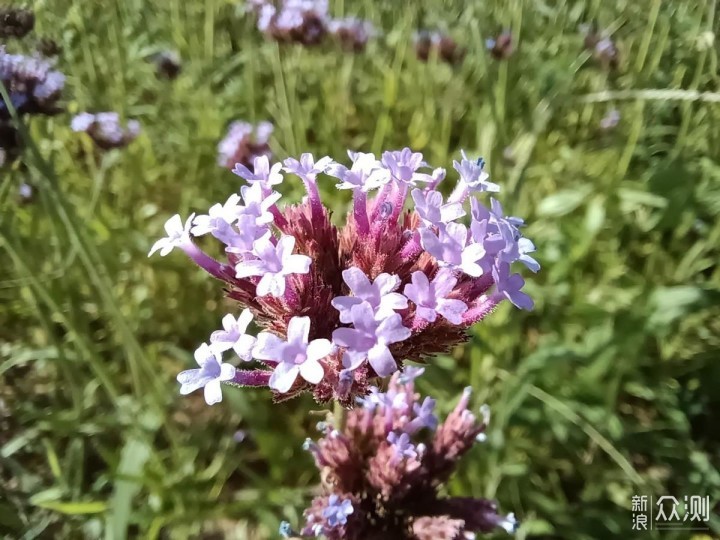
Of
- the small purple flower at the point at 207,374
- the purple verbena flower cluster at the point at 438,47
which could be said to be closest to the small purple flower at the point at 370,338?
the small purple flower at the point at 207,374

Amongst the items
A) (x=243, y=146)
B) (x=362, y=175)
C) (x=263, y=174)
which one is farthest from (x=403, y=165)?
(x=243, y=146)

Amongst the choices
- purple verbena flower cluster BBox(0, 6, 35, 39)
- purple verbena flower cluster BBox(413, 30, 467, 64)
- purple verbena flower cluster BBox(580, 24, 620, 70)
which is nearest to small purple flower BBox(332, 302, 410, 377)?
purple verbena flower cluster BBox(0, 6, 35, 39)

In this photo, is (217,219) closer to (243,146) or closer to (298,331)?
(298,331)

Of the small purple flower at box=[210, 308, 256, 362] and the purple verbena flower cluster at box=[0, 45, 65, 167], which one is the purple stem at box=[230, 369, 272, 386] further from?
the purple verbena flower cluster at box=[0, 45, 65, 167]

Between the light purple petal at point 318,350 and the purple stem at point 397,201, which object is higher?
the purple stem at point 397,201

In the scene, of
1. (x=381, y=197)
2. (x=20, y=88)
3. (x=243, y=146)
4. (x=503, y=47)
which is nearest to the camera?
(x=381, y=197)

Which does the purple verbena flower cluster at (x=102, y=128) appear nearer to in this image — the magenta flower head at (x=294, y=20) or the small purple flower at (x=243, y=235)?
the magenta flower head at (x=294, y=20)

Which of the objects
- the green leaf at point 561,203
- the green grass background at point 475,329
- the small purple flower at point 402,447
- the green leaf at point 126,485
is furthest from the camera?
the green leaf at point 561,203
